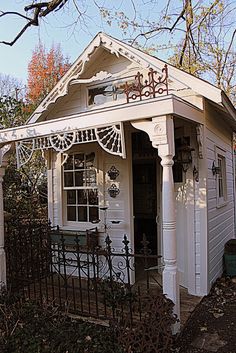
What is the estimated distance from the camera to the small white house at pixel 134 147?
3.81 metres

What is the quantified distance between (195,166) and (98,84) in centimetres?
245

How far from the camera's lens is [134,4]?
6.25 m

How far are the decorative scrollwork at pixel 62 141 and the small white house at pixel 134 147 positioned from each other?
2 cm

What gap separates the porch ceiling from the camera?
3666 mm

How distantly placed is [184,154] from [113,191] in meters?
1.57

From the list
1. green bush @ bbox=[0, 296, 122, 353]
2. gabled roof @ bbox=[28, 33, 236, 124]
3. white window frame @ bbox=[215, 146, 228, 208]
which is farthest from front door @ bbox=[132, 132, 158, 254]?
green bush @ bbox=[0, 296, 122, 353]

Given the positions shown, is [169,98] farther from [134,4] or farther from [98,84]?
[134,4]

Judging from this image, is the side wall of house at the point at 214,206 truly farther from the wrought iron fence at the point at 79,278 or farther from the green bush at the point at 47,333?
the green bush at the point at 47,333

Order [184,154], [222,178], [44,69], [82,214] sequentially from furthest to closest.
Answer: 1. [44,69]
2. [222,178]
3. [82,214]
4. [184,154]

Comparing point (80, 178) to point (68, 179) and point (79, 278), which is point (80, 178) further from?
point (79, 278)

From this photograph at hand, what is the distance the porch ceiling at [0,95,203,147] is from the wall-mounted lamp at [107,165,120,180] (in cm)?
171

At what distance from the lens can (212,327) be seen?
4156 mm

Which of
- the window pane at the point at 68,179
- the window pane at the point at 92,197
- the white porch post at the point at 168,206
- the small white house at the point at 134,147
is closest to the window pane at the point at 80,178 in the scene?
the small white house at the point at 134,147

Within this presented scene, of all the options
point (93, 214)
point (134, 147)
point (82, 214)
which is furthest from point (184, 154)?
point (82, 214)
